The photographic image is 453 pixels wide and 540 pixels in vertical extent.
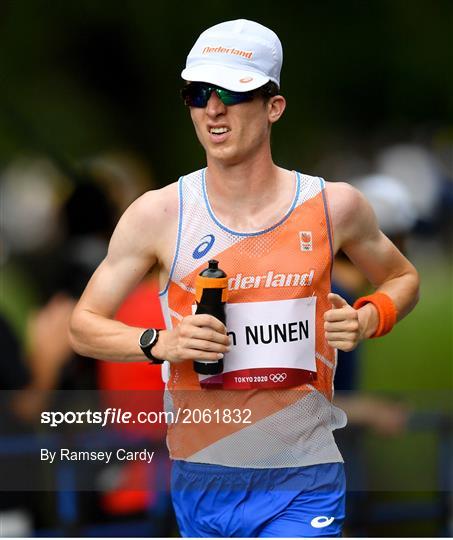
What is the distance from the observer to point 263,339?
3.69 metres

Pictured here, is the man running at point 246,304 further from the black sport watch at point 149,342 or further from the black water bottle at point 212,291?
the black water bottle at point 212,291

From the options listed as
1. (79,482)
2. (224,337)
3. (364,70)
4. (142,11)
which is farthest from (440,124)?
(224,337)

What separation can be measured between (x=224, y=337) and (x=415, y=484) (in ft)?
11.7

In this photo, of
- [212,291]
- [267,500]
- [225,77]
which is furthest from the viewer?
[267,500]

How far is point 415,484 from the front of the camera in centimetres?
670

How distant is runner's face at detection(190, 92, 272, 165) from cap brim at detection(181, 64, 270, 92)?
0.18 ft

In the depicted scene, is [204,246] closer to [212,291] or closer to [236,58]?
[212,291]

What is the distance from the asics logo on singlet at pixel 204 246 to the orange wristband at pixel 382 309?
20.2 inches

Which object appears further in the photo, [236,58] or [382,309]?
[382,309]

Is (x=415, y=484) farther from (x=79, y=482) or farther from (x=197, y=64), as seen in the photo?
(x=197, y=64)

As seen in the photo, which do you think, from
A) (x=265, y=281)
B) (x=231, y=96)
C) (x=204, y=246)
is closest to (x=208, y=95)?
(x=231, y=96)

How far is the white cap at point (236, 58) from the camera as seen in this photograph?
3621 millimetres

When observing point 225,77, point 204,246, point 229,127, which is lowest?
point 204,246

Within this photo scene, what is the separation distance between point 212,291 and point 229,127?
54 centimetres
